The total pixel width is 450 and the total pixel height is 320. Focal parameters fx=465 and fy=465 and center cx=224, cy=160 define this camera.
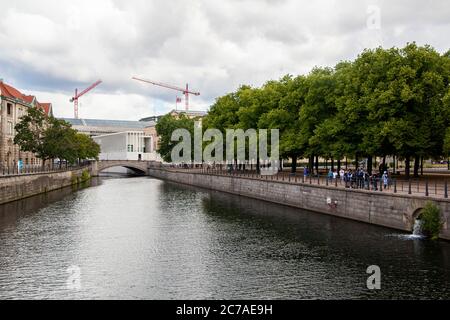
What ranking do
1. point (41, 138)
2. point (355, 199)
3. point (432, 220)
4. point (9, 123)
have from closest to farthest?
point (432, 220)
point (355, 199)
point (41, 138)
point (9, 123)

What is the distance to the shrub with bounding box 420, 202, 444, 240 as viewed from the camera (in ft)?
102

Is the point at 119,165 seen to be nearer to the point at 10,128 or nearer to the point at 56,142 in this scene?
the point at 10,128

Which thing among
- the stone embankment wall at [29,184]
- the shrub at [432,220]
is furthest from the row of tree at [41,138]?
the shrub at [432,220]

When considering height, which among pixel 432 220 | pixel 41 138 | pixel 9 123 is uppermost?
pixel 9 123

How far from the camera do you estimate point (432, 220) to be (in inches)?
1237

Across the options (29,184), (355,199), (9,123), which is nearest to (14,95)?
(9,123)

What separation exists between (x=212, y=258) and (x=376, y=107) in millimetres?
30069

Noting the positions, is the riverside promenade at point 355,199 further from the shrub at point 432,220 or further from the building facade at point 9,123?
the building facade at point 9,123

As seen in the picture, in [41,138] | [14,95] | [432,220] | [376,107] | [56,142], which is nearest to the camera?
[432,220]

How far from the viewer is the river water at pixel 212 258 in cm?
2214

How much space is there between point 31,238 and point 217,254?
1463cm

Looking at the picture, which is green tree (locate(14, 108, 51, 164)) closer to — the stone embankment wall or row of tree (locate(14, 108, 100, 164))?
row of tree (locate(14, 108, 100, 164))
